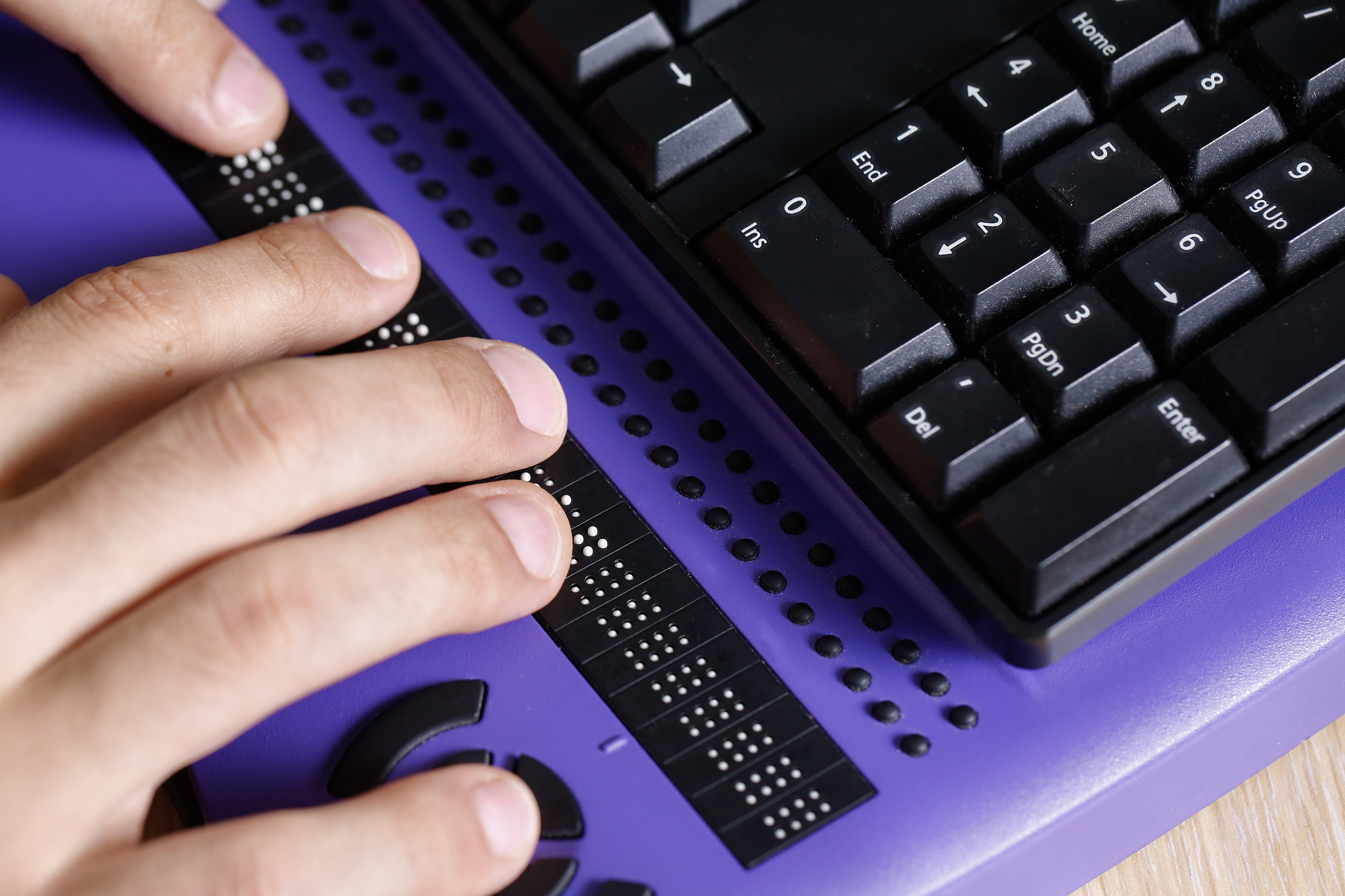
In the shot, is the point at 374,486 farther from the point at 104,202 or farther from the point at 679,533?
the point at 104,202

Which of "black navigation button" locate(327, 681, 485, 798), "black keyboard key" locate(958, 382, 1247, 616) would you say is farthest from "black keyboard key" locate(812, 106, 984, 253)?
"black navigation button" locate(327, 681, 485, 798)

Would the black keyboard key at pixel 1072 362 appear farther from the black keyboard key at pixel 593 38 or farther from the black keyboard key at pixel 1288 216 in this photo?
the black keyboard key at pixel 593 38

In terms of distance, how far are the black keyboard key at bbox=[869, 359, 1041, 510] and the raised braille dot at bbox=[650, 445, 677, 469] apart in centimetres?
10

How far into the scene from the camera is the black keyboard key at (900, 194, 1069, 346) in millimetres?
428

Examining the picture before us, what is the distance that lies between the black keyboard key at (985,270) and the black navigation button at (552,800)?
0.21 meters

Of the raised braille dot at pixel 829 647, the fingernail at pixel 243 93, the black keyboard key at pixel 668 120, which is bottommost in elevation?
the raised braille dot at pixel 829 647

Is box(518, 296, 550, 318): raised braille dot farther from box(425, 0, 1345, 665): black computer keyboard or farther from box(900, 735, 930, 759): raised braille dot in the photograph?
box(900, 735, 930, 759): raised braille dot

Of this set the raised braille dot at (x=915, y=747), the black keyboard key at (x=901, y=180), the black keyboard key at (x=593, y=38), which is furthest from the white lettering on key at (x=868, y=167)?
the raised braille dot at (x=915, y=747)

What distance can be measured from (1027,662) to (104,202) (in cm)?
44

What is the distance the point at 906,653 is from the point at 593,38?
274 millimetres

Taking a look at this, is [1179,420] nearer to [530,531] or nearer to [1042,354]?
[1042,354]

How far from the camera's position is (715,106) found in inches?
18.8

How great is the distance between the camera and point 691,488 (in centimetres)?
47

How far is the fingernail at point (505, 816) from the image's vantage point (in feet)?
1.27
